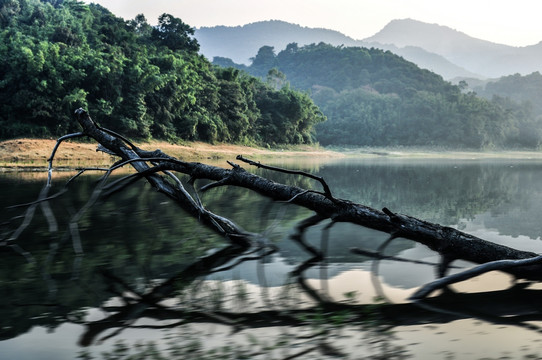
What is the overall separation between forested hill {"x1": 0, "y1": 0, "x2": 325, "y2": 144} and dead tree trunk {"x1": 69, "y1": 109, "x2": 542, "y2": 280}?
2422cm

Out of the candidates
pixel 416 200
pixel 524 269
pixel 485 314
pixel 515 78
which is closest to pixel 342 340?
pixel 485 314

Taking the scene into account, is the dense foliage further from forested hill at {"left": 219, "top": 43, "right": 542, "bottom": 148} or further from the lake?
the lake

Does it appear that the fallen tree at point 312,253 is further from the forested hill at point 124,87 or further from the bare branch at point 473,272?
the forested hill at point 124,87

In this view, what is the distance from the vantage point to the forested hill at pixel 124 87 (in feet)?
90.4

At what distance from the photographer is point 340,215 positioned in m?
4.48

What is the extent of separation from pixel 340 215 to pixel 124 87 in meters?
32.4

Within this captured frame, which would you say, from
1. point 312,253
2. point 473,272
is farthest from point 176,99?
point 473,272

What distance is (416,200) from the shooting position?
1133cm

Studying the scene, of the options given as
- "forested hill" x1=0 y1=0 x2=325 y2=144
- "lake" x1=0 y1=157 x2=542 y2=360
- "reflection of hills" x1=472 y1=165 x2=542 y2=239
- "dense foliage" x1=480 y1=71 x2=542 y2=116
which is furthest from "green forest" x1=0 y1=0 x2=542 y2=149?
"dense foliage" x1=480 y1=71 x2=542 y2=116

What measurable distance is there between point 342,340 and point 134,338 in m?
1.23

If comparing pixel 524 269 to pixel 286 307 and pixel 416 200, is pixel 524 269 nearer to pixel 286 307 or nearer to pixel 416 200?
pixel 286 307

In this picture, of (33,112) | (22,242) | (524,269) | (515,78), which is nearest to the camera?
(524,269)

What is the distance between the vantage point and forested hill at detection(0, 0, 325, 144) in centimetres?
2756

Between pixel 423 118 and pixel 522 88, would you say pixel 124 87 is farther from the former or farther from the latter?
pixel 522 88
